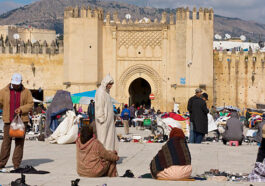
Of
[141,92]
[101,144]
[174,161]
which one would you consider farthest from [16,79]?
[141,92]

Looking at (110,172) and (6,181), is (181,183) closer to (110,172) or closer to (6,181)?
(110,172)

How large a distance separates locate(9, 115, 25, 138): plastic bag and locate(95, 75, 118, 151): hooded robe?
124 centimetres

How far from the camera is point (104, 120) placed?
357 inches

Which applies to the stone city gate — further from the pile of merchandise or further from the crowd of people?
the pile of merchandise

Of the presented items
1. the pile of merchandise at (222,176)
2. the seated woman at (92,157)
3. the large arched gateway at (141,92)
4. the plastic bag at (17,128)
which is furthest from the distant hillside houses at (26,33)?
the seated woman at (92,157)

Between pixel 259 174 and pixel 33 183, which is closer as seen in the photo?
pixel 33 183

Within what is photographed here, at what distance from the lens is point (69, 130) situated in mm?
13938

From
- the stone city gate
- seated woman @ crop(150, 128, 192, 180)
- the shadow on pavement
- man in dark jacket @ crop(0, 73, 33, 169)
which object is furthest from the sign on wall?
seated woman @ crop(150, 128, 192, 180)

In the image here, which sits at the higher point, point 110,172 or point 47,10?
point 47,10

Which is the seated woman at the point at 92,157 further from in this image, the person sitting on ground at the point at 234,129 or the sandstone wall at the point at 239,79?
the sandstone wall at the point at 239,79

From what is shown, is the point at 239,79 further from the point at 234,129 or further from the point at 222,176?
the point at 222,176

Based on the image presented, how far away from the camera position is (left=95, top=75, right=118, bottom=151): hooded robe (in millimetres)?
9055

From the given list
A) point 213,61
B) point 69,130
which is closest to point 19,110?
point 69,130

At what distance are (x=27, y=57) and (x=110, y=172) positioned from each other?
23814mm
